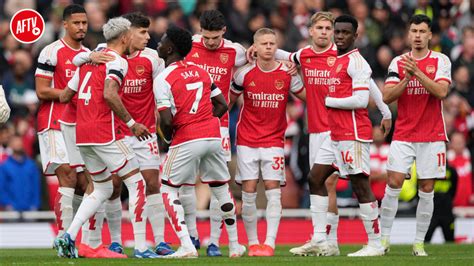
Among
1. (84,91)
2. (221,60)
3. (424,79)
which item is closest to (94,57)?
(84,91)

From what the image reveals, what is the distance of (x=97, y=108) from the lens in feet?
52.8

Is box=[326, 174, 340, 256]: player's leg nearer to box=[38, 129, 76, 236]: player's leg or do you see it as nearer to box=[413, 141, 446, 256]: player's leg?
box=[413, 141, 446, 256]: player's leg

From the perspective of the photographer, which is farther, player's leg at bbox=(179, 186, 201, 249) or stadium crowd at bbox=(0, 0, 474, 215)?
stadium crowd at bbox=(0, 0, 474, 215)

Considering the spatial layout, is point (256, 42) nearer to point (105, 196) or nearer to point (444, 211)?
point (105, 196)

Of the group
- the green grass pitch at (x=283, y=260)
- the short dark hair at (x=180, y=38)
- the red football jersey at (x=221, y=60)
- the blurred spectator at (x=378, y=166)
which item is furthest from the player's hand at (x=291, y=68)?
the blurred spectator at (x=378, y=166)

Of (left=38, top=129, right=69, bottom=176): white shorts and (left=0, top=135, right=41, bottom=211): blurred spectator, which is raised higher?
(left=38, top=129, right=69, bottom=176): white shorts

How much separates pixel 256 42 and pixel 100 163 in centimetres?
285

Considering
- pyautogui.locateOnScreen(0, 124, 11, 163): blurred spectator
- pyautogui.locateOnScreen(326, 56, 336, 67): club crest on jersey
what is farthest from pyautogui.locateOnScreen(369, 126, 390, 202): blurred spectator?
pyautogui.locateOnScreen(0, 124, 11, 163): blurred spectator

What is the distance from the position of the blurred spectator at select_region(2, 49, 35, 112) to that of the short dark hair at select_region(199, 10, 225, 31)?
833 cm

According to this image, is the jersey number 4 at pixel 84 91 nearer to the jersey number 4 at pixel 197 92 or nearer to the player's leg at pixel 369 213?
the jersey number 4 at pixel 197 92

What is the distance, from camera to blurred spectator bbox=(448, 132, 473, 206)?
24094 mm

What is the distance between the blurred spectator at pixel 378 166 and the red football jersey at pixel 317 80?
5713 millimetres

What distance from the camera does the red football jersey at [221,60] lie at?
58.9 ft

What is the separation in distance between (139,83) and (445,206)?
662 centimetres
